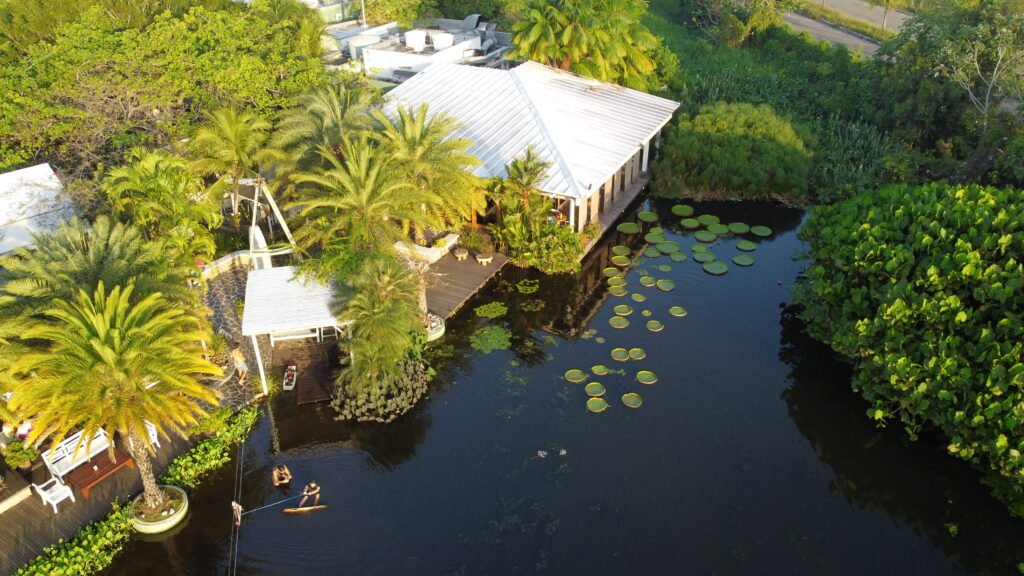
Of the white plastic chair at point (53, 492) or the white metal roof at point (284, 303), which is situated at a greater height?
the white metal roof at point (284, 303)

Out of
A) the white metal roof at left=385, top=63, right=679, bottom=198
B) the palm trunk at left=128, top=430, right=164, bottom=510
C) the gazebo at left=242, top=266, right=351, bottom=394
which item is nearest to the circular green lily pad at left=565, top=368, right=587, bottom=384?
the gazebo at left=242, top=266, right=351, bottom=394

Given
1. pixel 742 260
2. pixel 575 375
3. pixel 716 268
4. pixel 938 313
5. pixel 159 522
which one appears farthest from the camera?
pixel 742 260

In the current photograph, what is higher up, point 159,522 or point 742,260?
point 742,260

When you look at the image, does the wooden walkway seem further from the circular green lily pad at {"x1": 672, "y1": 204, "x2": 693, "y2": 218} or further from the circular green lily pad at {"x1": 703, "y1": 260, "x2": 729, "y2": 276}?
the circular green lily pad at {"x1": 672, "y1": 204, "x2": 693, "y2": 218}

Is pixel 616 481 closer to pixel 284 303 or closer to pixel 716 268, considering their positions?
pixel 284 303

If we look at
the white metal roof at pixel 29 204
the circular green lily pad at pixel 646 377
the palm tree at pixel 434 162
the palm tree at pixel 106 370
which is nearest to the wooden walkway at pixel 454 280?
the palm tree at pixel 434 162

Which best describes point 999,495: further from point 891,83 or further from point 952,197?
point 891,83

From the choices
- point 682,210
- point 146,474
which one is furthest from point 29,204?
point 682,210

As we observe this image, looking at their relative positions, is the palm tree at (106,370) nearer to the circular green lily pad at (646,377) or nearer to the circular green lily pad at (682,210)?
the circular green lily pad at (646,377)
